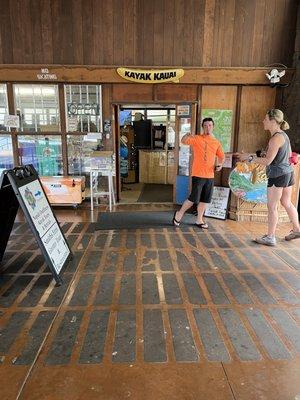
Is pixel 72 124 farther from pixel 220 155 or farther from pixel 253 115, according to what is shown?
pixel 253 115

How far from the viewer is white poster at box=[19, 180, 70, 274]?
9.50ft

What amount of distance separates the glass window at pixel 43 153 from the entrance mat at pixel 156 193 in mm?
1807

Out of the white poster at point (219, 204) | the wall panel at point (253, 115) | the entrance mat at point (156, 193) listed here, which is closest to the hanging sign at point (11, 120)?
the entrance mat at point (156, 193)

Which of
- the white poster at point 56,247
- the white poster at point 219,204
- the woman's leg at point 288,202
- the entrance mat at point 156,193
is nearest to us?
the white poster at point 56,247

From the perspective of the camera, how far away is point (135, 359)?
80.9 inches

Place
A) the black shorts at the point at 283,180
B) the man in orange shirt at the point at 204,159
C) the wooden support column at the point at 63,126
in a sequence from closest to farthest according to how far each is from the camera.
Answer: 1. the black shorts at the point at 283,180
2. the man in orange shirt at the point at 204,159
3. the wooden support column at the point at 63,126

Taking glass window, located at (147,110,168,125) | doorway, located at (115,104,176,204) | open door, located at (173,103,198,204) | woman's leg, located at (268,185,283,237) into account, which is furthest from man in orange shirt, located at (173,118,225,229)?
glass window, located at (147,110,168,125)

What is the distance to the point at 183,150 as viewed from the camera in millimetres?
5965

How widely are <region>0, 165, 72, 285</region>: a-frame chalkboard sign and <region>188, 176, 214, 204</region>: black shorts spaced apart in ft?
6.64

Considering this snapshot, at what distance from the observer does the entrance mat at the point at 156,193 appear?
21.9 feet

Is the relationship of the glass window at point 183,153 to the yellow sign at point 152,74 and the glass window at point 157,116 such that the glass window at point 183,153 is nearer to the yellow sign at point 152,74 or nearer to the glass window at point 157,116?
the yellow sign at point 152,74

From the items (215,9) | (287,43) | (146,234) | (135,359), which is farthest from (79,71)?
(135,359)

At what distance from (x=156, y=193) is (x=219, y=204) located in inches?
91.7

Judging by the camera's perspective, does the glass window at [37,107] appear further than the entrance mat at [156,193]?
No
